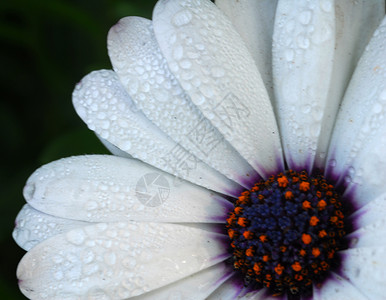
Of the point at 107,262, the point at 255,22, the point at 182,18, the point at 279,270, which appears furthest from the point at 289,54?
the point at 107,262

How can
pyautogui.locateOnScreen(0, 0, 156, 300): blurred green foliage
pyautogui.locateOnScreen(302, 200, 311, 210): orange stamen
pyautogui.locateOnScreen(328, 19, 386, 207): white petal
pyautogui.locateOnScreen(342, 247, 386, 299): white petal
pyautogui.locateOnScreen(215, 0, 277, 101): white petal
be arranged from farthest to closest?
pyautogui.locateOnScreen(0, 0, 156, 300): blurred green foliage, pyautogui.locateOnScreen(215, 0, 277, 101): white petal, pyautogui.locateOnScreen(302, 200, 311, 210): orange stamen, pyautogui.locateOnScreen(328, 19, 386, 207): white petal, pyautogui.locateOnScreen(342, 247, 386, 299): white petal

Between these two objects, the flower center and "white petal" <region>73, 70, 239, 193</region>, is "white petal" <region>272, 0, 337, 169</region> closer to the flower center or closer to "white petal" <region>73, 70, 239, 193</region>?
the flower center

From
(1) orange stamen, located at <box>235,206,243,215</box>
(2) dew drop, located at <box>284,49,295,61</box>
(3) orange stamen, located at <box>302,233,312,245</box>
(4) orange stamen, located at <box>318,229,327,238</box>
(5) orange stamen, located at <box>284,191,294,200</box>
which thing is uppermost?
(2) dew drop, located at <box>284,49,295,61</box>

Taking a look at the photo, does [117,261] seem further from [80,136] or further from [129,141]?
[80,136]

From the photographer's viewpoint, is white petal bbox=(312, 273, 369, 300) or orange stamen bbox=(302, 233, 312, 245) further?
orange stamen bbox=(302, 233, 312, 245)

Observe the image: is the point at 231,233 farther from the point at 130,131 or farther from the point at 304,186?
the point at 130,131

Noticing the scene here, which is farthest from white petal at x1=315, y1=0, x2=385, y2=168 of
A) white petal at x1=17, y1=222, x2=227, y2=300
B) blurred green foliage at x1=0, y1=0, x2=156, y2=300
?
blurred green foliage at x1=0, y1=0, x2=156, y2=300
